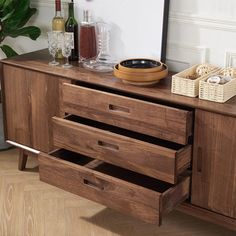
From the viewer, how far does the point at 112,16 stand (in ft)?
7.69

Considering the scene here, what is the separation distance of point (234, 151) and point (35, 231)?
0.86 metres

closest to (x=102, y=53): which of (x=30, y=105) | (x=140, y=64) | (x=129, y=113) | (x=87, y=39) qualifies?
(x=87, y=39)

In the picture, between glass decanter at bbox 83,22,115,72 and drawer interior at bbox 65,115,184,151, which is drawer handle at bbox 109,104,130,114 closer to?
drawer interior at bbox 65,115,184,151

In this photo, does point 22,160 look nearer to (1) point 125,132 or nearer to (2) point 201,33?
(1) point 125,132

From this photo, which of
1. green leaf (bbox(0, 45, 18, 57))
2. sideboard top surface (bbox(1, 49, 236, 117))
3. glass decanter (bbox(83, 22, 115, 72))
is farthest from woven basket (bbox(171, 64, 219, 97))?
green leaf (bbox(0, 45, 18, 57))

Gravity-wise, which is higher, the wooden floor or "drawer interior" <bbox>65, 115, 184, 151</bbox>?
"drawer interior" <bbox>65, 115, 184, 151</bbox>

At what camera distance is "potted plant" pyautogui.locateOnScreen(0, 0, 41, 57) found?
2623 millimetres

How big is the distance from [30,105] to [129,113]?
609 mm

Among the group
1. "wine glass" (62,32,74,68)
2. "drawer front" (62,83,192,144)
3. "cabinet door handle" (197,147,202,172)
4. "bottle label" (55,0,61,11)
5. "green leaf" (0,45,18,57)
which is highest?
"bottle label" (55,0,61,11)

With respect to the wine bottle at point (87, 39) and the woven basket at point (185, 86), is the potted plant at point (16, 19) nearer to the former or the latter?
the wine bottle at point (87, 39)

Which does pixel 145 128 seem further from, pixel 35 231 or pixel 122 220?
pixel 35 231

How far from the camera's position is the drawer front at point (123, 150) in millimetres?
1851

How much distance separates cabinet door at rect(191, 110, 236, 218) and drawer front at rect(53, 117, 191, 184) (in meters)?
0.06

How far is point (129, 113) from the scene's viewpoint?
198cm
